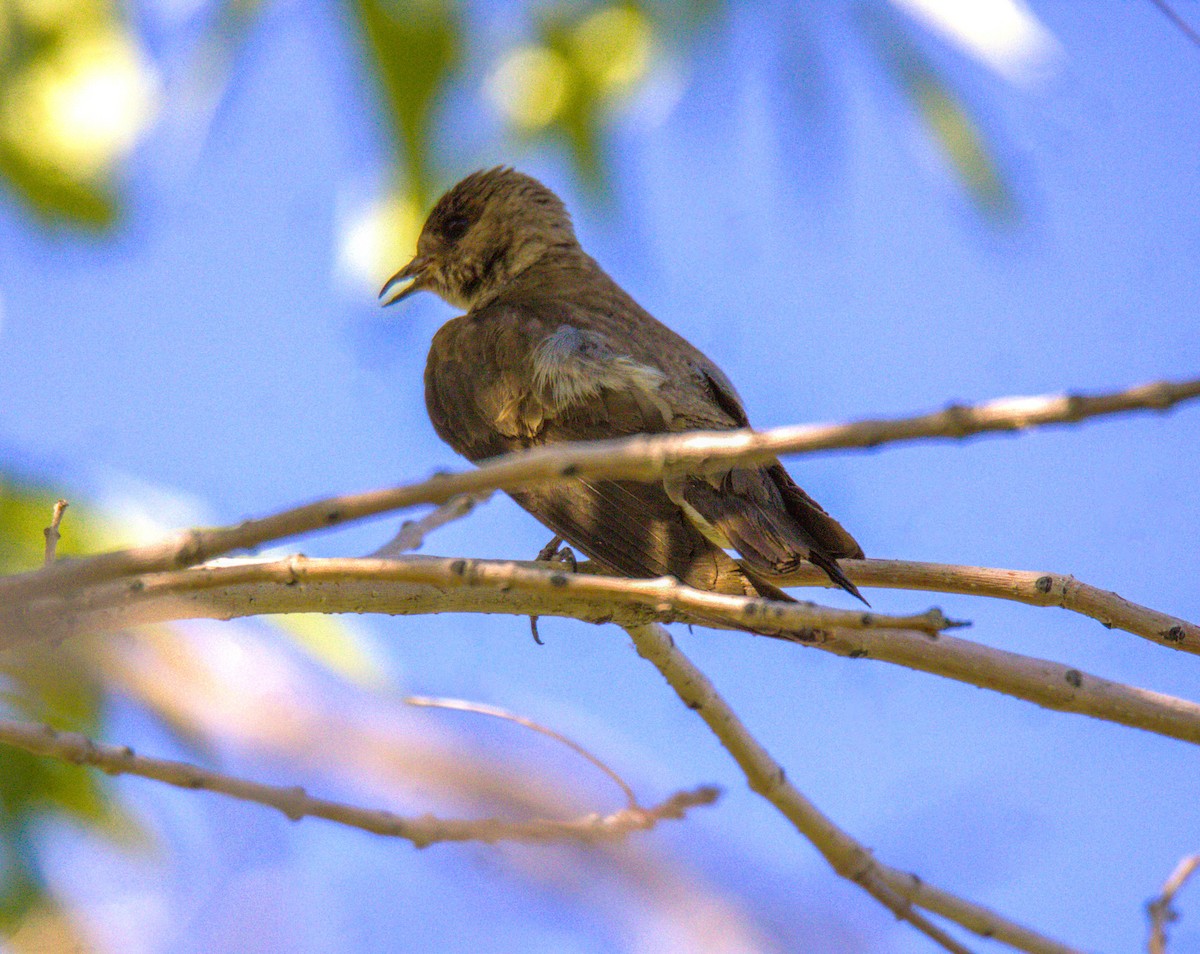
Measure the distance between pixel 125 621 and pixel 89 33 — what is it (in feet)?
7.10

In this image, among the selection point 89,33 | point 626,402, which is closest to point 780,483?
point 626,402

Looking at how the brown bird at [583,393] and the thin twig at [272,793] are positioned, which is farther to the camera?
the brown bird at [583,393]

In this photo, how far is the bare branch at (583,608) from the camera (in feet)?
5.87

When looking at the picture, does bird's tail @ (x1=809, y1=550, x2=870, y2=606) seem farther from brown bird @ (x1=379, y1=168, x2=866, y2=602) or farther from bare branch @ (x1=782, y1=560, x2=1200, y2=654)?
bare branch @ (x1=782, y1=560, x2=1200, y2=654)

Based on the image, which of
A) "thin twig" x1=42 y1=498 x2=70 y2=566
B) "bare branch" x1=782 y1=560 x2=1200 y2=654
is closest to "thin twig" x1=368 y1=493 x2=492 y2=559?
"thin twig" x1=42 y1=498 x2=70 y2=566

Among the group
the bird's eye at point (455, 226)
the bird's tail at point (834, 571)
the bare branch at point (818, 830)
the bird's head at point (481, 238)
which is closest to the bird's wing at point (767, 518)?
the bird's tail at point (834, 571)

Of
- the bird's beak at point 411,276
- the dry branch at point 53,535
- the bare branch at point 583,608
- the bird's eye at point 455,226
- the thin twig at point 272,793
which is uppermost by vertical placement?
the bird's eye at point 455,226

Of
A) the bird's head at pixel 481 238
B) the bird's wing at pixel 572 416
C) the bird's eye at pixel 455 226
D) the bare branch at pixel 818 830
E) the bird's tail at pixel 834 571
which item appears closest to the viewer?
the bare branch at pixel 818 830

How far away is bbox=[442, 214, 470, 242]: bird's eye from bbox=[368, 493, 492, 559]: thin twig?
164 cm

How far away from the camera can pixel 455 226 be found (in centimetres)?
515

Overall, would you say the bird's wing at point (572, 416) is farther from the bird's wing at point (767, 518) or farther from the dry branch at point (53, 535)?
the dry branch at point (53, 535)

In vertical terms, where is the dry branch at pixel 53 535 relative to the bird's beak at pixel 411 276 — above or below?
below

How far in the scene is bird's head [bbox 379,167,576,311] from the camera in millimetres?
5016

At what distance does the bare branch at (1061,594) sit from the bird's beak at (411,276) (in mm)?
2861
